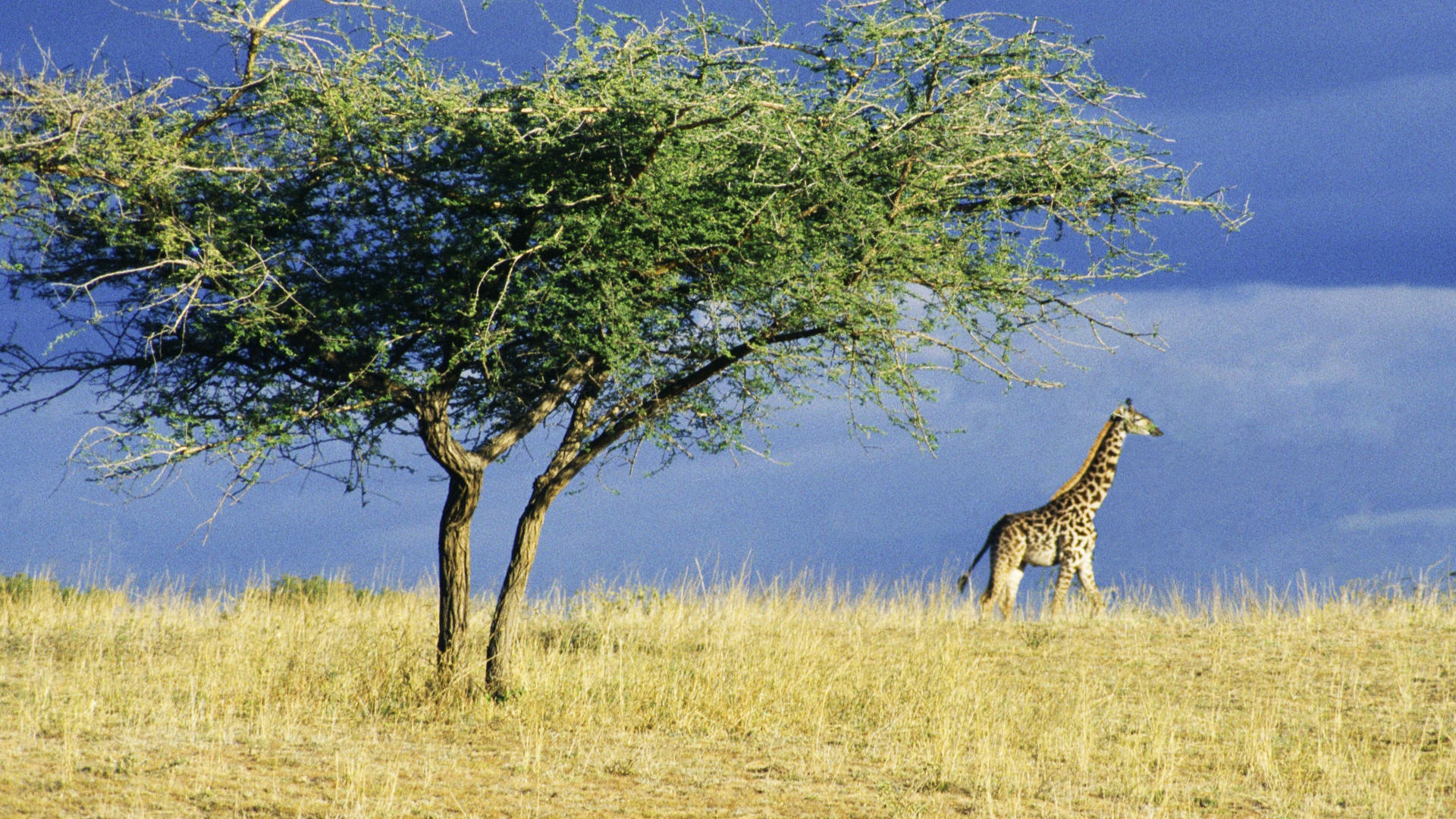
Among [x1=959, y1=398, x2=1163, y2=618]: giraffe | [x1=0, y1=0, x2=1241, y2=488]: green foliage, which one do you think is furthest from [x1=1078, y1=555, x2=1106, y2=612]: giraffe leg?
[x1=0, y1=0, x2=1241, y2=488]: green foliage

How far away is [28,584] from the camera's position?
1880 centimetres

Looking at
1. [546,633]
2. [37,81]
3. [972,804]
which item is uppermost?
[37,81]

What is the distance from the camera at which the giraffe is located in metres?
16.8

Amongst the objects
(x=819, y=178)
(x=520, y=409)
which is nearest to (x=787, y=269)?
(x=819, y=178)

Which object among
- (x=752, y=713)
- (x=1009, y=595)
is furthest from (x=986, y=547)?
(x=752, y=713)

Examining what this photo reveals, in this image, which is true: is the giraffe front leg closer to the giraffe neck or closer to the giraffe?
the giraffe

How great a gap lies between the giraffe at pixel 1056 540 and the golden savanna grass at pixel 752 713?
755 millimetres

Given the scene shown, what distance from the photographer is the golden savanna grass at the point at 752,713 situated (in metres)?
8.22

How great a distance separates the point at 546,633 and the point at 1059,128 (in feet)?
29.3

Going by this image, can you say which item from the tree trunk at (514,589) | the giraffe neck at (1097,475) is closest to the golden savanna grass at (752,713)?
the tree trunk at (514,589)

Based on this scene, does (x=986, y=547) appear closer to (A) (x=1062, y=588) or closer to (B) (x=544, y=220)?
(A) (x=1062, y=588)

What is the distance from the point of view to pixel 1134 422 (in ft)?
57.3

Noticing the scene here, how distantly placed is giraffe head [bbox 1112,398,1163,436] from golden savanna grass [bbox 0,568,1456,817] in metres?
2.53

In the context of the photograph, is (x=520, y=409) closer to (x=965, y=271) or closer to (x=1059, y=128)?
(x=965, y=271)
